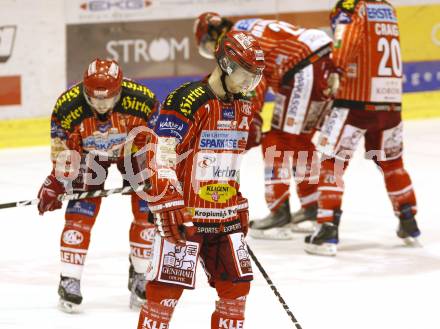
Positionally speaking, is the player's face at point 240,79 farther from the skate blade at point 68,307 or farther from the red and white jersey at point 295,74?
the red and white jersey at point 295,74

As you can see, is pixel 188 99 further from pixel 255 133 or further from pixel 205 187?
pixel 255 133

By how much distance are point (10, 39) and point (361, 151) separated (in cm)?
287

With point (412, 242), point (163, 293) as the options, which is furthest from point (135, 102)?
point (412, 242)

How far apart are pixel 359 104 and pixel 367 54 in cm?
29

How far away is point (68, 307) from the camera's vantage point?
5871 millimetres

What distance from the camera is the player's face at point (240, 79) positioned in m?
4.58

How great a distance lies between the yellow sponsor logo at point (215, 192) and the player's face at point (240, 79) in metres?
0.38

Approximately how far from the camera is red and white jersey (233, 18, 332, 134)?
7273 millimetres

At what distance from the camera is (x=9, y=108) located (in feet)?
30.9

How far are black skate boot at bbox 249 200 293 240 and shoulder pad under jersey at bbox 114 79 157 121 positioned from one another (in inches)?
Result: 72.3

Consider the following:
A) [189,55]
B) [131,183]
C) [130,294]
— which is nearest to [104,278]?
[130,294]

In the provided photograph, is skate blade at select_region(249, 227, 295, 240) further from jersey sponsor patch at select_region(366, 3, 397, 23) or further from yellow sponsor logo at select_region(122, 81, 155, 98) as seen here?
yellow sponsor logo at select_region(122, 81, 155, 98)

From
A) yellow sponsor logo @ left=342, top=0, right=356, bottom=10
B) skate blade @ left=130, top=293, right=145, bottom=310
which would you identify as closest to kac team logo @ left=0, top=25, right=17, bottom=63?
yellow sponsor logo @ left=342, top=0, right=356, bottom=10

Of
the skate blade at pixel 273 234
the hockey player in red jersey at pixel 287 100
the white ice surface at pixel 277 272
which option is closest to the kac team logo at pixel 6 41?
the white ice surface at pixel 277 272
